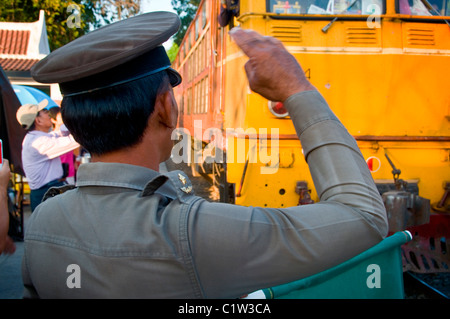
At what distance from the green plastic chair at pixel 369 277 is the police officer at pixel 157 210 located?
1.08 meters

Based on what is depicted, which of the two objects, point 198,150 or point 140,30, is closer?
point 140,30

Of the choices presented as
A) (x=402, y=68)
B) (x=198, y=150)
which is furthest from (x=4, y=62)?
(x=402, y=68)

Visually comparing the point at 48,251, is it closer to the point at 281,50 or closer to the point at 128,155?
the point at 128,155

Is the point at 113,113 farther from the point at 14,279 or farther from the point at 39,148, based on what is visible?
the point at 14,279

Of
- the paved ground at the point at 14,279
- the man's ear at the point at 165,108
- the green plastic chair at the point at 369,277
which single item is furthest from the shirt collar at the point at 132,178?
the paved ground at the point at 14,279

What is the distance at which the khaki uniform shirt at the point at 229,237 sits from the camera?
3.12ft

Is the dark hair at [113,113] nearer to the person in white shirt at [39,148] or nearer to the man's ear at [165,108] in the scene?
the man's ear at [165,108]

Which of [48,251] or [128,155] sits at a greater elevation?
[128,155]

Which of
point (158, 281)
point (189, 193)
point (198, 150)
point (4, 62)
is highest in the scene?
point (4, 62)

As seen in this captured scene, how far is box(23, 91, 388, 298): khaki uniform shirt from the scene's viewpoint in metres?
0.95

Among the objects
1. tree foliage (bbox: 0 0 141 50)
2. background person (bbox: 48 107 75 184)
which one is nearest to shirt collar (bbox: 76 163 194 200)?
background person (bbox: 48 107 75 184)

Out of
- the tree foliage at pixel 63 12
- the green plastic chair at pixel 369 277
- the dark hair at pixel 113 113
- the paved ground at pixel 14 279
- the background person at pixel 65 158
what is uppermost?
the tree foliage at pixel 63 12
